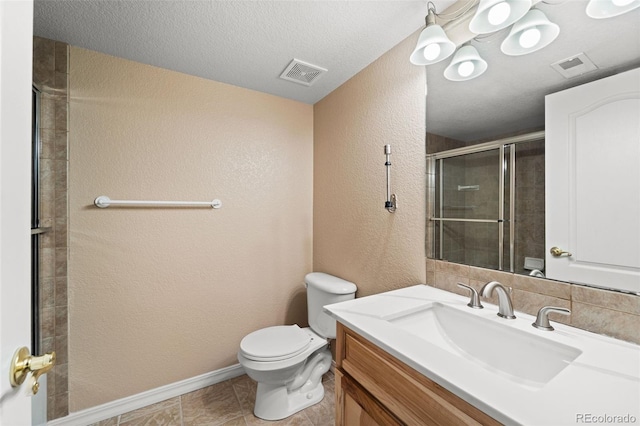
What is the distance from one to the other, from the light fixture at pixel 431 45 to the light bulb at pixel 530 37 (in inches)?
10.1

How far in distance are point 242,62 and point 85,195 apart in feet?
3.91

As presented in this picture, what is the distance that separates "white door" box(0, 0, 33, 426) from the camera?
0.40 metres

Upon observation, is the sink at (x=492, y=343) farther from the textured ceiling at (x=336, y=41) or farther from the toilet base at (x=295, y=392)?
the toilet base at (x=295, y=392)

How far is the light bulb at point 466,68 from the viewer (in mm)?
1186

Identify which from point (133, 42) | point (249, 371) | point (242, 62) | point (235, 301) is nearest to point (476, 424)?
point (249, 371)

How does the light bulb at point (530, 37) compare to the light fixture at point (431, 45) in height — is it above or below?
below

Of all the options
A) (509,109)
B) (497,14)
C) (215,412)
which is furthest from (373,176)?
(215,412)

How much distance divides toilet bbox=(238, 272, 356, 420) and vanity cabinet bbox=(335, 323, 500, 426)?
0.53 metres

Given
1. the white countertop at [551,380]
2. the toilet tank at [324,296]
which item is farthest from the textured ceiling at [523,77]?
the toilet tank at [324,296]

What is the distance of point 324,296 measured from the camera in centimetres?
180

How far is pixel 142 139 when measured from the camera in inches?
66.1

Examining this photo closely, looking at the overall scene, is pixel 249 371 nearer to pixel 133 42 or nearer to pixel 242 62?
pixel 242 62

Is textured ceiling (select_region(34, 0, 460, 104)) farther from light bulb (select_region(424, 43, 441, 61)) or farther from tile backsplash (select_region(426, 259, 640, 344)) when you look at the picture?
tile backsplash (select_region(426, 259, 640, 344))

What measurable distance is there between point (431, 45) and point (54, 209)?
2065mm
